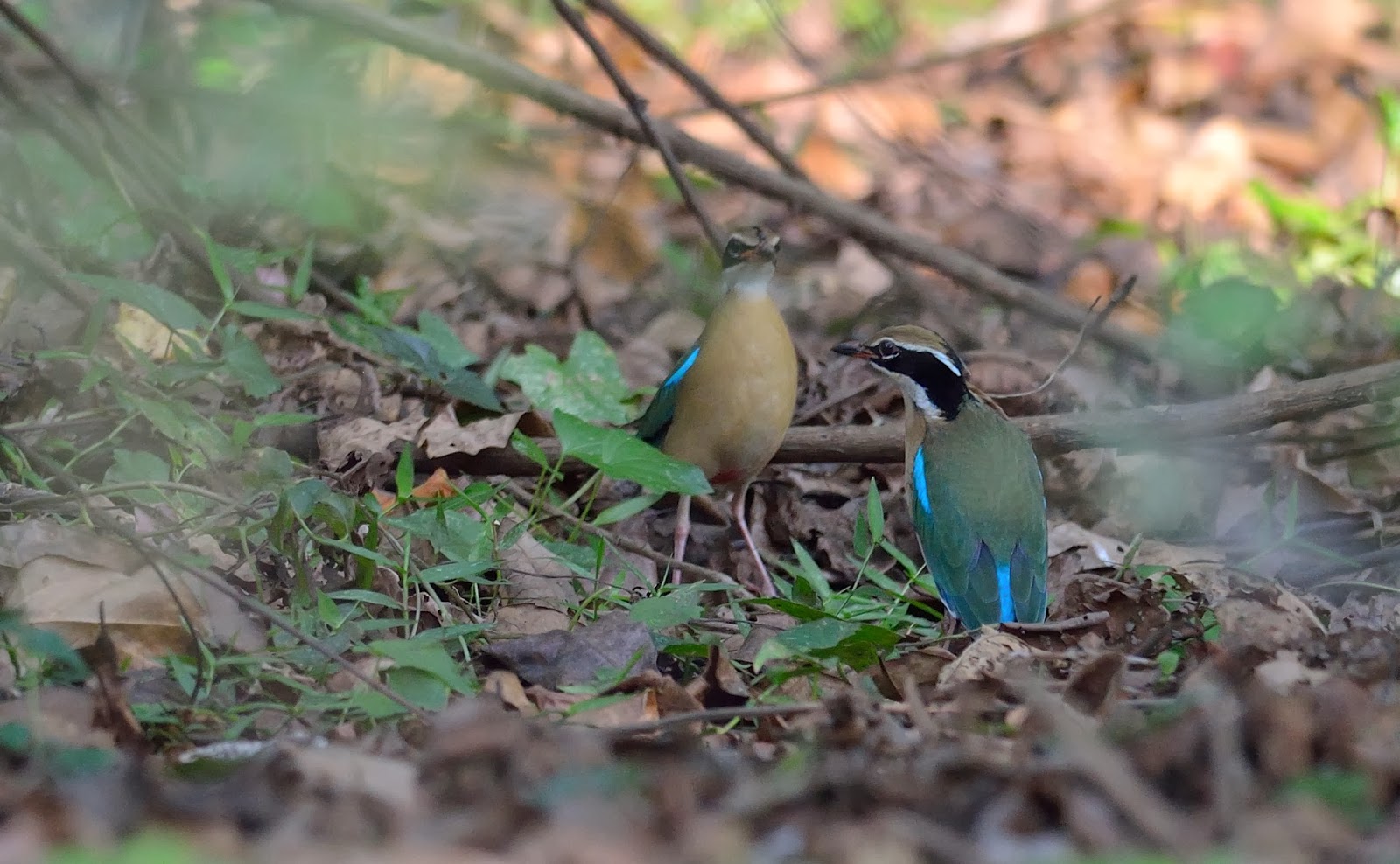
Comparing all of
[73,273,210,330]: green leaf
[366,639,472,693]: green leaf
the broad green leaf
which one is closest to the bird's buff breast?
the broad green leaf

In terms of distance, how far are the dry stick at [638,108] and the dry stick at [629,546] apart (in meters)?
1.64

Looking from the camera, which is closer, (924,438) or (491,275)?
(924,438)

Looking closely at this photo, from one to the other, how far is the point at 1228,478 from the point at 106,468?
14.0 ft

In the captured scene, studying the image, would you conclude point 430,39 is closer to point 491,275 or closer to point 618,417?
point 491,275

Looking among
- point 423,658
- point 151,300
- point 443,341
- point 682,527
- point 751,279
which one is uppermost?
point 151,300

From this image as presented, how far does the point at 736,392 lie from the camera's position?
19.7 feet

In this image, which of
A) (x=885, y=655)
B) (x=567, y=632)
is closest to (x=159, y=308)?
(x=567, y=632)

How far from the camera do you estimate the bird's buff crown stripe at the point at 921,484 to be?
5.61m

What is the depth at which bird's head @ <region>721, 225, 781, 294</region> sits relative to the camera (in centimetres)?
622

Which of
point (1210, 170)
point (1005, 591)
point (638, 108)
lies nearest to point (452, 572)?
point (1005, 591)

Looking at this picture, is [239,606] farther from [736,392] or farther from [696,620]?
[736,392]

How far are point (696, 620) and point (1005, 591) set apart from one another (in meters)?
1.08

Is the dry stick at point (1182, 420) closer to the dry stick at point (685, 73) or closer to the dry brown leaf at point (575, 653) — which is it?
the dry brown leaf at point (575, 653)

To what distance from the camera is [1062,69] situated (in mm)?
12086
